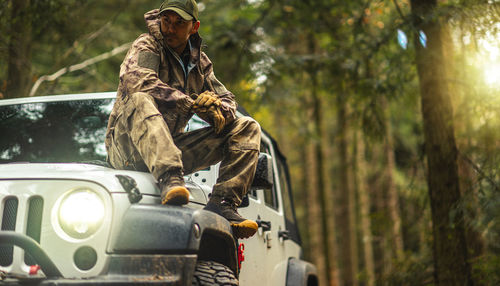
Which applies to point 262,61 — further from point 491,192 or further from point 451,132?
point 491,192

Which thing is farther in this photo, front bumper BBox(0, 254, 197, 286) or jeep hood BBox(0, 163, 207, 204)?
jeep hood BBox(0, 163, 207, 204)

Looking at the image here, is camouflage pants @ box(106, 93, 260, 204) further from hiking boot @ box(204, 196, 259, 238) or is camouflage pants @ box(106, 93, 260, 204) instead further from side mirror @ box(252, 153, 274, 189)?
side mirror @ box(252, 153, 274, 189)

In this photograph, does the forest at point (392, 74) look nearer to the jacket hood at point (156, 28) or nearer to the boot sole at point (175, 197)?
the jacket hood at point (156, 28)

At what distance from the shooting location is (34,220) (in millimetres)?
3072

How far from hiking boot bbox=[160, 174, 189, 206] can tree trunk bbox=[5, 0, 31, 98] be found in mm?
4970

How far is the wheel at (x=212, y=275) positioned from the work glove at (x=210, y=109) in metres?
0.85

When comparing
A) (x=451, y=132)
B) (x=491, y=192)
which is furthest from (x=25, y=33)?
(x=491, y=192)

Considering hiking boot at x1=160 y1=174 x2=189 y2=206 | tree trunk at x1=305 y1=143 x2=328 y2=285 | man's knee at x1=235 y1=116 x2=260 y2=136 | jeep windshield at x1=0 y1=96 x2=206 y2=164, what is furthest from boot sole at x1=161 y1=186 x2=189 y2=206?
tree trunk at x1=305 y1=143 x2=328 y2=285

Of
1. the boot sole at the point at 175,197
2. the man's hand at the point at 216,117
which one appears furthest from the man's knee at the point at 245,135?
the boot sole at the point at 175,197

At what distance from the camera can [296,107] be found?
1566 centimetres

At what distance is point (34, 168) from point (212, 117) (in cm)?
105

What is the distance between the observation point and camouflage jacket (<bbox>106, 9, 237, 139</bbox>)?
3.64 metres

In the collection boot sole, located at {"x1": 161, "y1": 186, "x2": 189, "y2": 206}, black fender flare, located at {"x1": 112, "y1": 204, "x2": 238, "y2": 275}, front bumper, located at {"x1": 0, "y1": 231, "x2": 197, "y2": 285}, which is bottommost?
front bumper, located at {"x1": 0, "y1": 231, "x2": 197, "y2": 285}

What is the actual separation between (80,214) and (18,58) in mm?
5165
